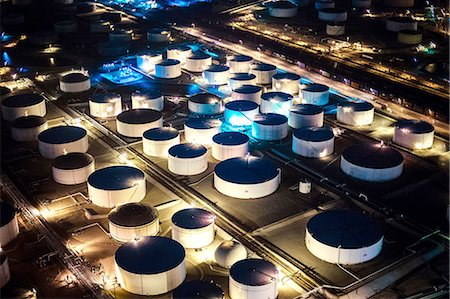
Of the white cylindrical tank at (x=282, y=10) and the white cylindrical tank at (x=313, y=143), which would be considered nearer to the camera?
the white cylindrical tank at (x=313, y=143)

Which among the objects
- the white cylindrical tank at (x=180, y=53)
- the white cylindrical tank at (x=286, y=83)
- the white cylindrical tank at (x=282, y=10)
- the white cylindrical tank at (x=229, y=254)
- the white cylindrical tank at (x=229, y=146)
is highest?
the white cylindrical tank at (x=282, y=10)

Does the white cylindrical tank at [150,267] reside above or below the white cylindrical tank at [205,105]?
below

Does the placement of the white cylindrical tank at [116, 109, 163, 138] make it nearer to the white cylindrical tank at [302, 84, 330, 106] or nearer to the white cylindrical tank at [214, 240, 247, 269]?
the white cylindrical tank at [302, 84, 330, 106]

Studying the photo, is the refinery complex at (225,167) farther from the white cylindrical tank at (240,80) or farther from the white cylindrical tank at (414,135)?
the white cylindrical tank at (240,80)

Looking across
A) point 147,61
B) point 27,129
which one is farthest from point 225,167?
point 147,61

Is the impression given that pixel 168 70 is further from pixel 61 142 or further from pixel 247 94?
pixel 61 142

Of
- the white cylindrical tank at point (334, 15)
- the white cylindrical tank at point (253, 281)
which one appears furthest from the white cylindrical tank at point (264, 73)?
the white cylindrical tank at point (253, 281)

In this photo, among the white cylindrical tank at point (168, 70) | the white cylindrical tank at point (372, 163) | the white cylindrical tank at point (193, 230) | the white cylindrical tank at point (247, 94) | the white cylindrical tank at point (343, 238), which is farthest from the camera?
the white cylindrical tank at point (168, 70)
